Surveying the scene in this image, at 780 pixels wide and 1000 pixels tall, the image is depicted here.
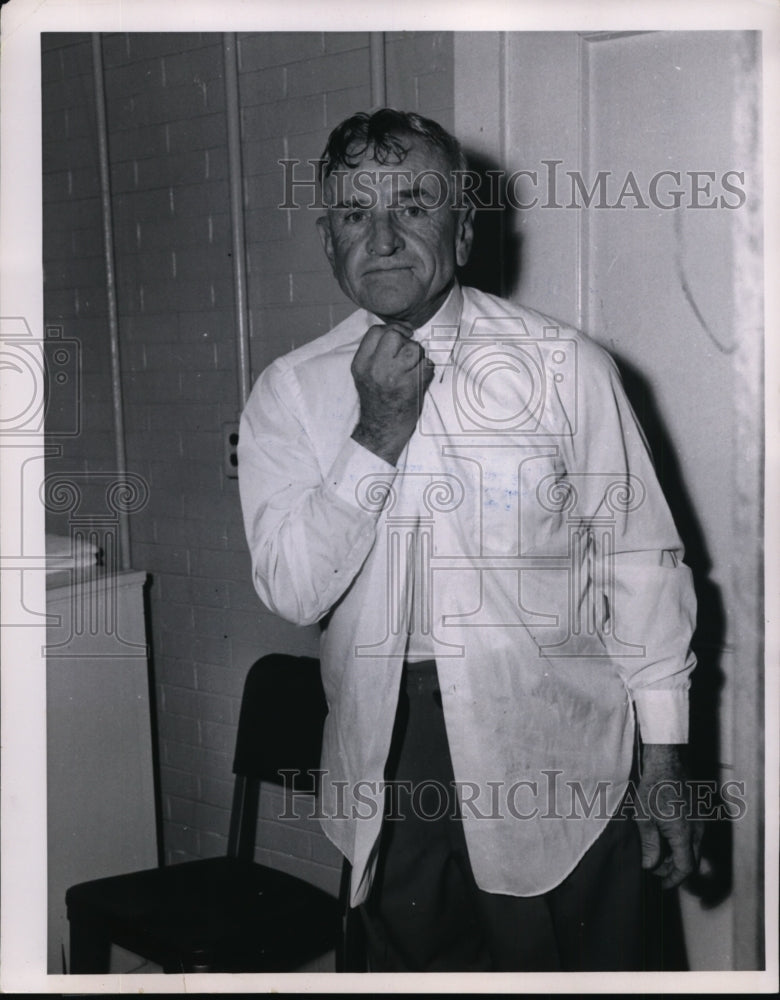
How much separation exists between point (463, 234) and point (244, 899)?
135 centimetres

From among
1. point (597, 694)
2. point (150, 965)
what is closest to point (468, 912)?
point (597, 694)

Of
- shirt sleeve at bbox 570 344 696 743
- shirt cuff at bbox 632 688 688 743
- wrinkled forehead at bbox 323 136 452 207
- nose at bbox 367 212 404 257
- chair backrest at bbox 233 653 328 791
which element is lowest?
chair backrest at bbox 233 653 328 791

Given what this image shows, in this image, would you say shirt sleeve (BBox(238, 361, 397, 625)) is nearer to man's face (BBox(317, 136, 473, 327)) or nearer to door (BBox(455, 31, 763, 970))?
man's face (BBox(317, 136, 473, 327))

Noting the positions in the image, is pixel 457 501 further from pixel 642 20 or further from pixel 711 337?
pixel 642 20

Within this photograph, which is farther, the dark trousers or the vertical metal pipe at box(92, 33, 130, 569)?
the vertical metal pipe at box(92, 33, 130, 569)

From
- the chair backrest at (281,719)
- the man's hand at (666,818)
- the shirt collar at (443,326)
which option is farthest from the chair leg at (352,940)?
the shirt collar at (443,326)

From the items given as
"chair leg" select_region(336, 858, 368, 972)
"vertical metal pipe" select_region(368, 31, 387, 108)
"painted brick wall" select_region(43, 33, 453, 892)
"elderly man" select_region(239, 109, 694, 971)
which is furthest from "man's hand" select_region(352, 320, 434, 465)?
"chair leg" select_region(336, 858, 368, 972)

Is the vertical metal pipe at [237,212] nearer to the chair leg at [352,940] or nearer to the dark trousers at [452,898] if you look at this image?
the dark trousers at [452,898]

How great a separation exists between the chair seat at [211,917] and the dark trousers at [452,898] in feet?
0.64

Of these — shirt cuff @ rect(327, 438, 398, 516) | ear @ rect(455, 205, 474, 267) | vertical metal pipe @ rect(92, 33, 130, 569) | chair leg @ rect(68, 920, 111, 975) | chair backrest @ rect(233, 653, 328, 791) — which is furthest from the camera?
vertical metal pipe @ rect(92, 33, 130, 569)

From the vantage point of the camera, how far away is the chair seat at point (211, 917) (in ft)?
5.95

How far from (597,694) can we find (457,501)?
0.42 metres

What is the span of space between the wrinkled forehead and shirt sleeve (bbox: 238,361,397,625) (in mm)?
A: 345

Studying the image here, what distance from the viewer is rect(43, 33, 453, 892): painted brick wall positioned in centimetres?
215
